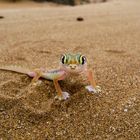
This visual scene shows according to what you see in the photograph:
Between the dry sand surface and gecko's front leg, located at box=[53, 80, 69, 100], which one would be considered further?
gecko's front leg, located at box=[53, 80, 69, 100]

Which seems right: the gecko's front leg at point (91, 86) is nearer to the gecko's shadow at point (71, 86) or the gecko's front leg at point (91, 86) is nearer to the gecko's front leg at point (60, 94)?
the gecko's shadow at point (71, 86)

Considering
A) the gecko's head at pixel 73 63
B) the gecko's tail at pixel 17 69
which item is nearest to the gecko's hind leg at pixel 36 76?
the gecko's tail at pixel 17 69

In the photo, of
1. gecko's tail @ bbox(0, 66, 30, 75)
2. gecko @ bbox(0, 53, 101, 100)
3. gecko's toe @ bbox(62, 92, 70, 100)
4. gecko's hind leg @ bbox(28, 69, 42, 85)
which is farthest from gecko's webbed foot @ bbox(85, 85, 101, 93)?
gecko's tail @ bbox(0, 66, 30, 75)

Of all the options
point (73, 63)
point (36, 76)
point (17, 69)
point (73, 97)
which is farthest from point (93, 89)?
point (17, 69)

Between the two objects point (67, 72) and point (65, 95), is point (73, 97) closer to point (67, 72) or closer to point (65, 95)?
point (65, 95)

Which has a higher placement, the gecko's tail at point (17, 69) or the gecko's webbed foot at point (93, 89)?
the gecko's webbed foot at point (93, 89)

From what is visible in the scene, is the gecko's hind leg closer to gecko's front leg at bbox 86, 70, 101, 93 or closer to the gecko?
the gecko

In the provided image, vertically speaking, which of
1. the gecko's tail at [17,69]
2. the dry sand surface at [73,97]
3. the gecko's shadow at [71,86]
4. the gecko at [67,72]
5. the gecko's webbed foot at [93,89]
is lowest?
the dry sand surface at [73,97]

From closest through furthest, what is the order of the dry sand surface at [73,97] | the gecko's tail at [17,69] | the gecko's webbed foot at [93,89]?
the dry sand surface at [73,97], the gecko's webbed foot at [93,89], the gecko's tail at [17,69]

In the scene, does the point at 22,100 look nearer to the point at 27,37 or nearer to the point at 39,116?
the point at 39,116
